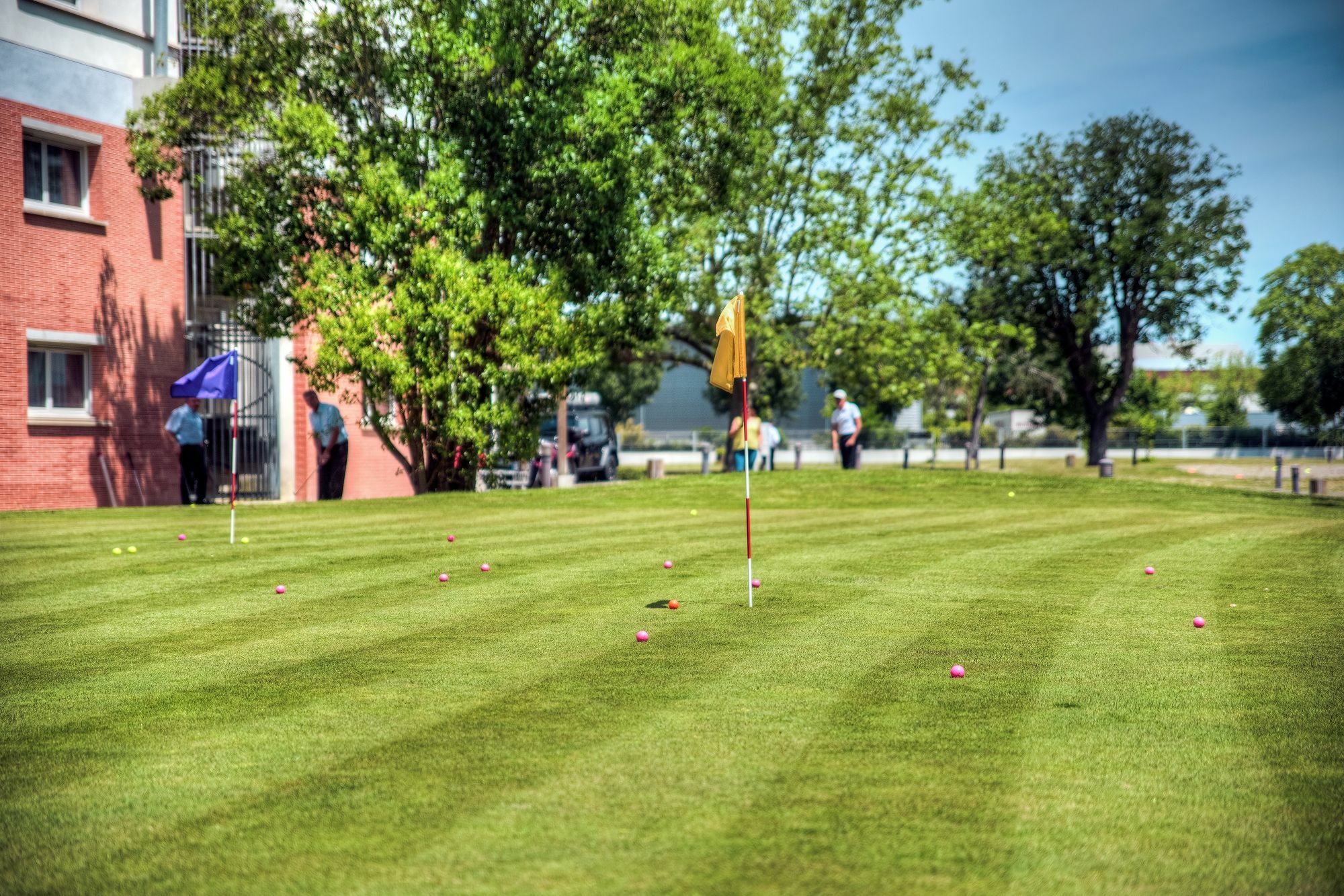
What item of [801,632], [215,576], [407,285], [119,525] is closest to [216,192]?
[407,285]

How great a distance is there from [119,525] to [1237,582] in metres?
12.7

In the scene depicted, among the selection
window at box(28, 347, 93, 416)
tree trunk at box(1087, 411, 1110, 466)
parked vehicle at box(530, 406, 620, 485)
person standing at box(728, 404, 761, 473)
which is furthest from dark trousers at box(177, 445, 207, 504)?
tree trunk at box(1087, 411, 1110, 466)

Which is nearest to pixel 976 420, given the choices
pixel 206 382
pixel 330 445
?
pixel 330 445

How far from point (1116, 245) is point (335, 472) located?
119 feet

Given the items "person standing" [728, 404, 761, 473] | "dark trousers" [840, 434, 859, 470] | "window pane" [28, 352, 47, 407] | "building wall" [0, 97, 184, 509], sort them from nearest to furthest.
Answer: "building wall" [0, 97, 184, 509] < "window pane" [28, 352, 47, 407] < "dark trousers" [840, 434, 859, 470] < "person standing" [728, 404, 761, 473]

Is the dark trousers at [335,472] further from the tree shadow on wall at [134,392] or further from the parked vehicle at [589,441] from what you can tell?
the parked vehicle at [589,441]

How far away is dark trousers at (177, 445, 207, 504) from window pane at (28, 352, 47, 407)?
263cm

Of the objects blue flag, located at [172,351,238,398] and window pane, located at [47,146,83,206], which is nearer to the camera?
blue flag, located at [172,351,238,398]

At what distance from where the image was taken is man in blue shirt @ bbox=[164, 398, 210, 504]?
62.8 ft

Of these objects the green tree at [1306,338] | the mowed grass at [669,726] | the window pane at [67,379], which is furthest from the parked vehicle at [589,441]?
the green tree at [1306,338]

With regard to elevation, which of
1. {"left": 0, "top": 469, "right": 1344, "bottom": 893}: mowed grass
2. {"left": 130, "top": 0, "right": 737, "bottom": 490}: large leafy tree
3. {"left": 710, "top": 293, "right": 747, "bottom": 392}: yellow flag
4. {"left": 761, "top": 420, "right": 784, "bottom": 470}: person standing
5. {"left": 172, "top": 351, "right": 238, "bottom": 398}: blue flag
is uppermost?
{"left": 130, "top": 0, "right": 737, "bottom": 490}: large leafy tree

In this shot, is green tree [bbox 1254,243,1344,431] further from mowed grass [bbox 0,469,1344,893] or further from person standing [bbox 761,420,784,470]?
mowed grass [bbox 0,469,1344,893]

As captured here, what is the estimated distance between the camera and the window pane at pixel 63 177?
64.0ft

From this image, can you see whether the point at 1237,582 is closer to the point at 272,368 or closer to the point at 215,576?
the point at 215,576
